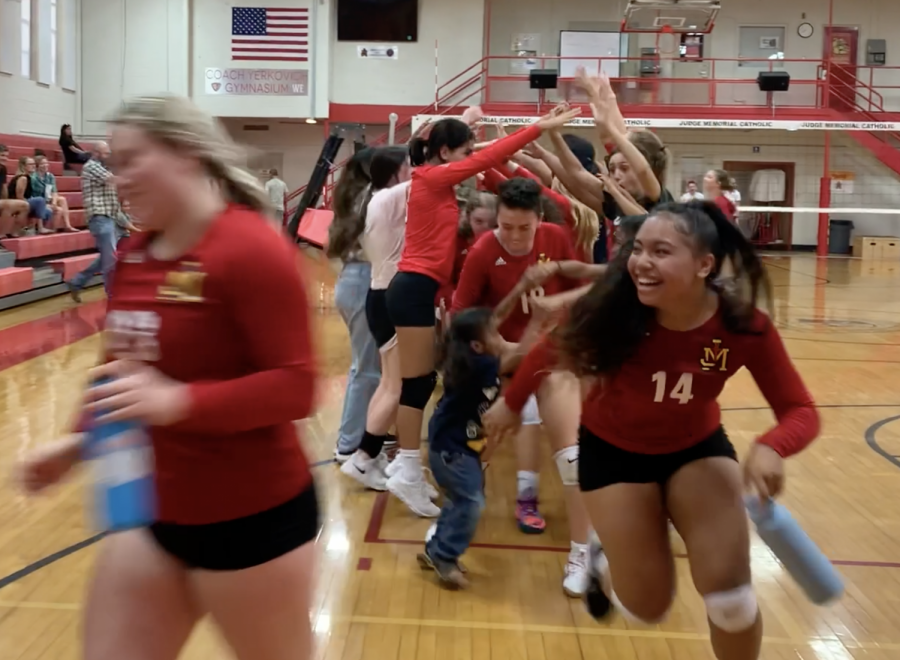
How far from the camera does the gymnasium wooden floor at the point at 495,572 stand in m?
3.05

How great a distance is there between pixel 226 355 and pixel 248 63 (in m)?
20.3

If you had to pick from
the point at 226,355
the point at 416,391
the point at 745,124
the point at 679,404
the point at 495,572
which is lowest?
the point at 495,572

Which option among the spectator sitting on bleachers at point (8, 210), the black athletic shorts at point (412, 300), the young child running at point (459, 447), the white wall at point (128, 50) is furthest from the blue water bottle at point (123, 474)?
the white wall at point (128, 50)

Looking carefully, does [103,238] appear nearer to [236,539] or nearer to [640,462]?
[640,462]

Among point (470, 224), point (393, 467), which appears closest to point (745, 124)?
point (470, 224)

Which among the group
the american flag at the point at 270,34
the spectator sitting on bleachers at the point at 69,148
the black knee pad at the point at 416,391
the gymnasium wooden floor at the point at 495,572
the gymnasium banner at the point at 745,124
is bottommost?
the gymnasium wooden floor at the point at 495,572

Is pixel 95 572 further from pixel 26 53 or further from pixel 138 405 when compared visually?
pixel 26 53

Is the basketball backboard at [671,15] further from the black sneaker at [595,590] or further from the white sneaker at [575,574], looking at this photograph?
the black sneaker at [595,590]

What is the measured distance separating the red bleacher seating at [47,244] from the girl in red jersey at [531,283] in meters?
10.1

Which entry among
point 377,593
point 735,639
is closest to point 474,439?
point 377,593

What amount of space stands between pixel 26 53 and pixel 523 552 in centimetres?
1739

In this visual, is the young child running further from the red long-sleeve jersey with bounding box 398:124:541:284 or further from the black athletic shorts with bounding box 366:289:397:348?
the black athletic shorts with bounding box 366:289:397:348

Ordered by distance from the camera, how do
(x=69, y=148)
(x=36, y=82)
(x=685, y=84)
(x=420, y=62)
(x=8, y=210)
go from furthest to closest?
(x=420, y=62) → (x=685, y=84) → (x=36, y=82) → (x=69, y=148) → (x=8, y=210)

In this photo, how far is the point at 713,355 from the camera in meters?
2.40
